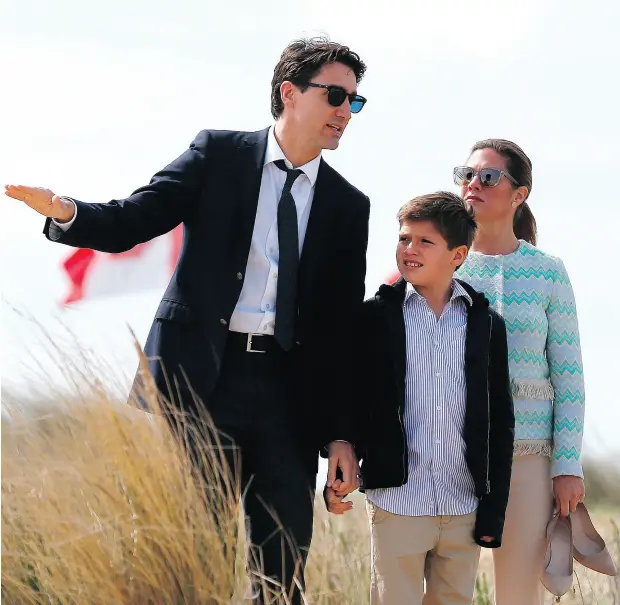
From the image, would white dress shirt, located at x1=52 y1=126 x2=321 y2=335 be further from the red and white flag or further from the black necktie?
the red and white flag

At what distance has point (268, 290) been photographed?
3.61m

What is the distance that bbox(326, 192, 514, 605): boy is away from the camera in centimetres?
359

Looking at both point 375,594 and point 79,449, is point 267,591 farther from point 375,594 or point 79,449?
point 79,449

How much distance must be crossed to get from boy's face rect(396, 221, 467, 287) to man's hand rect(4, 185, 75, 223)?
1.04m

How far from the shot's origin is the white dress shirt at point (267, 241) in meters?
3.59

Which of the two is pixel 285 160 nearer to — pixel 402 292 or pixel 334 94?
pixel 334 94

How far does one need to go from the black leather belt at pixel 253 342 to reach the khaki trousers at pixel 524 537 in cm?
91

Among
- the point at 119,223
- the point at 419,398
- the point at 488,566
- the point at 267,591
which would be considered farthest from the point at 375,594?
the point at 488,566

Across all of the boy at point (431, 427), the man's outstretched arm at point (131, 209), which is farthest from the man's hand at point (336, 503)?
the man's outstretched arm at point (131, 209)

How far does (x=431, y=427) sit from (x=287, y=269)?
0.66m

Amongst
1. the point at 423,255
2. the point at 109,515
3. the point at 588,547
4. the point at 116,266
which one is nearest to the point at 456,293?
the point at 423,255

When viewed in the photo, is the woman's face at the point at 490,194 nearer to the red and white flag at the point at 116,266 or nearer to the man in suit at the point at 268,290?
the man in suit at the point at 268,290

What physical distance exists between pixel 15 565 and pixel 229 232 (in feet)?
4.06

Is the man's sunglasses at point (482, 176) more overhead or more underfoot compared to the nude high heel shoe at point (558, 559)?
more overhead
